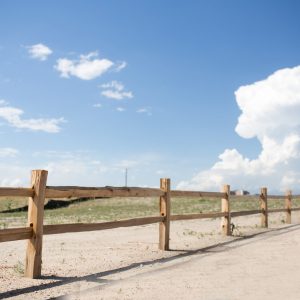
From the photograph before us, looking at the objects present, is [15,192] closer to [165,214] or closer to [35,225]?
[35,225]

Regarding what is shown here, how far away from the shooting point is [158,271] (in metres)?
6.88

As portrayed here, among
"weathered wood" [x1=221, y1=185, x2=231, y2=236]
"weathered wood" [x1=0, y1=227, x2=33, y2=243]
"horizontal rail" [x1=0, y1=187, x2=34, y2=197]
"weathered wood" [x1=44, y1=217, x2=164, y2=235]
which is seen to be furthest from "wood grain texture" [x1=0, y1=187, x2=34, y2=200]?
"weathered wood" [x1=221, y1=185, x2=231, y2=236]

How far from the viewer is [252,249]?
934 centimetres

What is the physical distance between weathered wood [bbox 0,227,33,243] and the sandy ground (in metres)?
0.59

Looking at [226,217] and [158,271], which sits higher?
[226,217]

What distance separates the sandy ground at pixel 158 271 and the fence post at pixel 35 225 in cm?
17

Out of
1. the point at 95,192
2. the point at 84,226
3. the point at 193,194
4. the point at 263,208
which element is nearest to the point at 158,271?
the point at 84,226

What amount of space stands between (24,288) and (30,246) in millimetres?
735

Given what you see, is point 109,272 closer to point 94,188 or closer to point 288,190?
point 94,188

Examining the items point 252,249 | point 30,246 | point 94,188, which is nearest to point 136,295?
point 30,246

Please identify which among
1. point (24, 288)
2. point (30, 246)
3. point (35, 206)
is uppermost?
point (35, 206)

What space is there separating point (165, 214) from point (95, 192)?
251cm

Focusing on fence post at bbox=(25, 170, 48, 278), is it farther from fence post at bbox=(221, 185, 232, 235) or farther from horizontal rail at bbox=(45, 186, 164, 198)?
fence post at bbox=(221, 185, 232, 235)

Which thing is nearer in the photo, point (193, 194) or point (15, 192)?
point (15, 192)
